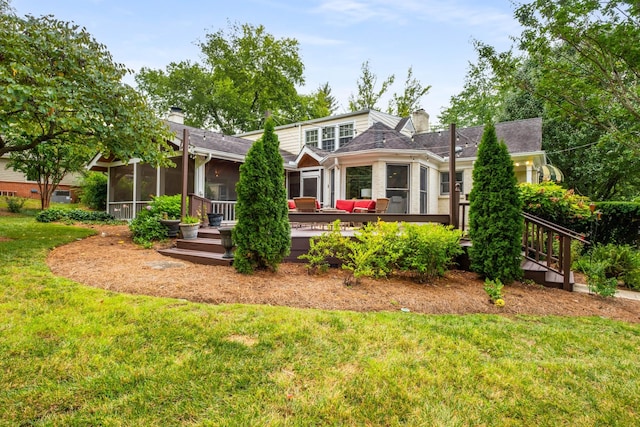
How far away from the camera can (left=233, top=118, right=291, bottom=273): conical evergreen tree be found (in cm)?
482

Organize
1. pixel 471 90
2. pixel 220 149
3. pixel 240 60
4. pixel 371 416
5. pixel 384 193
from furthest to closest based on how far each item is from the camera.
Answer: pixel 240 60, pixel 471 90, pixel 220 149, pixel 384 193, pixel 371 416

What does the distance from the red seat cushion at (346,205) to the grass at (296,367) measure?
21.2 feet

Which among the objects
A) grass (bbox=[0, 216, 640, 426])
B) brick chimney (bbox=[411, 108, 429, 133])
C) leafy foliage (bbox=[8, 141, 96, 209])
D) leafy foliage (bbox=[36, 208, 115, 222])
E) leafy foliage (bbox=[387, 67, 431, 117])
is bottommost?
grass (bbox=[0, 216, 640, 426])

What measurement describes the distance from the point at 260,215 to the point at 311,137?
37.4ft

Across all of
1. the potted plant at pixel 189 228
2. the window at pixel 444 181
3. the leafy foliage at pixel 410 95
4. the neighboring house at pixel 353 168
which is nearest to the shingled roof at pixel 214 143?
the neighboring house at pixel 353 168

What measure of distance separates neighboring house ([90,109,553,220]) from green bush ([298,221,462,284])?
5.43 m

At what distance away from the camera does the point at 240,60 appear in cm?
2872

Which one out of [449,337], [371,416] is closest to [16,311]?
[371,416]

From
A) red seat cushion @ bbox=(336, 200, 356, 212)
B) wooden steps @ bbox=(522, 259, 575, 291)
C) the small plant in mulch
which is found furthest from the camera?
red seat cushion @ bbox=(336, 200, 356, 212)

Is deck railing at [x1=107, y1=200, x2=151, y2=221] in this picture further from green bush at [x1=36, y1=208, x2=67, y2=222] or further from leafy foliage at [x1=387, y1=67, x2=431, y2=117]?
leafy foliage at [x1=387, y1=67, x2=431, y2=117]

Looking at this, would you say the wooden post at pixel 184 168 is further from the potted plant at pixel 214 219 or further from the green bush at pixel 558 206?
the green bush at pixel 558 206

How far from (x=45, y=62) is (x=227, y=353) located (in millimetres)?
7134

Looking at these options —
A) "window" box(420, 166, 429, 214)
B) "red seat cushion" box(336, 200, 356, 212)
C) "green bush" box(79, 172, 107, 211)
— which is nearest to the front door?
"red seat cushion" box(336, 200, 356, 212)

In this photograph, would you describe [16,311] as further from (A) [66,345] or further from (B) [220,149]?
(B) [220,149]
